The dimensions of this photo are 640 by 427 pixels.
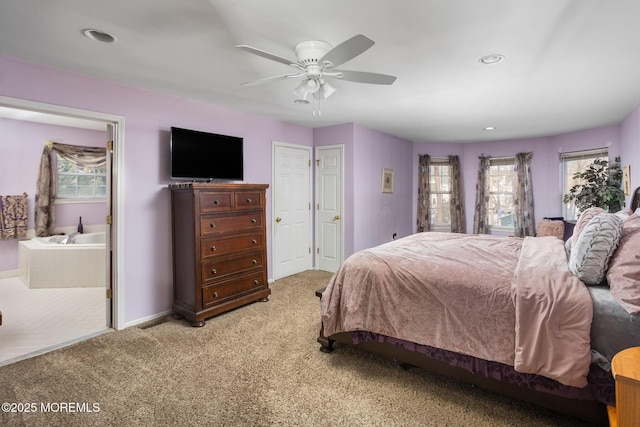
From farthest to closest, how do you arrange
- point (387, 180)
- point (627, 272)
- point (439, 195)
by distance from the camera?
point (439, 195) < point (387, 180) < point (627, 272)

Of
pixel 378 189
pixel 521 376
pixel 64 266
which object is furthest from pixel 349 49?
pixel 64 266

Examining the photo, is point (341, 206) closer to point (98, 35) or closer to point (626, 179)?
point (98, 35)

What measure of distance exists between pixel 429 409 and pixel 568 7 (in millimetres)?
2483

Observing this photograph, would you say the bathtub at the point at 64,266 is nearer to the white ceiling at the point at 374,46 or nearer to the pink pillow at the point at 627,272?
the white ceiling at the point at 374,46

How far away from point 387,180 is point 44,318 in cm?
519

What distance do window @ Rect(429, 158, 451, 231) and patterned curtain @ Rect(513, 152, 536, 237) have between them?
1.28 metres

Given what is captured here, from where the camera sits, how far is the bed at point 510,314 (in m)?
1.63

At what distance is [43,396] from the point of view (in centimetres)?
206

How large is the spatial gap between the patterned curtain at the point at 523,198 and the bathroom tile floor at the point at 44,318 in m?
6.93

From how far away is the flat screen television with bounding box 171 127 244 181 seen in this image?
339 centimetres

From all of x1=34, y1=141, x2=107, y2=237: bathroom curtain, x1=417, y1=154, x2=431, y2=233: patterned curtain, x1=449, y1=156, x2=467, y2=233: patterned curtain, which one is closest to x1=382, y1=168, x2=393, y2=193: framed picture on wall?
x1=417, y1=154, x2=431, y2=233: patterned curtain

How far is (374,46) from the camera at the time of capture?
7.55 ft

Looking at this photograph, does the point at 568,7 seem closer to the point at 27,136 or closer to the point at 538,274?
the point at 538,274

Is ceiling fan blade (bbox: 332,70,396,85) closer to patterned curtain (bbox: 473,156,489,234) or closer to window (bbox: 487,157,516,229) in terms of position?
patterned curtain (bbox: 473,156,489,234)
